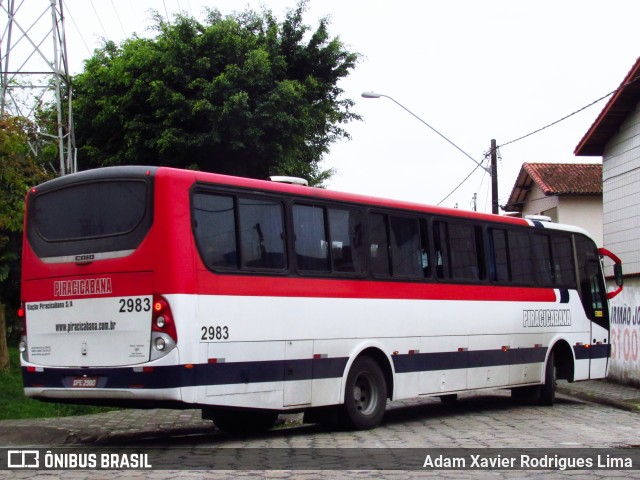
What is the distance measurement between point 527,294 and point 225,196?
7.11 m

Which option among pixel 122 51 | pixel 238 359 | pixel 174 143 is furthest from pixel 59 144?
pixel 238 359

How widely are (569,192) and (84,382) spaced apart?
31.8 metres

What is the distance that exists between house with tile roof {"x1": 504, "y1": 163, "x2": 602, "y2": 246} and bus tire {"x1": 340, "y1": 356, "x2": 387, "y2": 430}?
2806 centimetres

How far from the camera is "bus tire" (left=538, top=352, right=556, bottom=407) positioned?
54.3ft

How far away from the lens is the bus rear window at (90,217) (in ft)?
33.4

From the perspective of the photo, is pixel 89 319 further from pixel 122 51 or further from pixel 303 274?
pixel 122 51

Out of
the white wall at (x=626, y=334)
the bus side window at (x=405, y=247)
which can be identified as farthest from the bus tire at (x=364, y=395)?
the white wall at (x=626, y=334)

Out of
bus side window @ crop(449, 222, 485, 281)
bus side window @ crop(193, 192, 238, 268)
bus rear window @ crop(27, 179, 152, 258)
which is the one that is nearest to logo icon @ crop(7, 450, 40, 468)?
bus rear window @ crop(27, 179, 152, 258)

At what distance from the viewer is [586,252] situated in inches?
706

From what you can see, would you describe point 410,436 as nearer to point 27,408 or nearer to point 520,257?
point 520,257

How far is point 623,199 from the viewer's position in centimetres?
2255

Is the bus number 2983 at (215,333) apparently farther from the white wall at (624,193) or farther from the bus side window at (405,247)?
the white wall at (624,193)

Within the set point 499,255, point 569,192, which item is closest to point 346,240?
point 499,255

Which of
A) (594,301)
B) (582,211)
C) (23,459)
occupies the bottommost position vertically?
(23,459)
